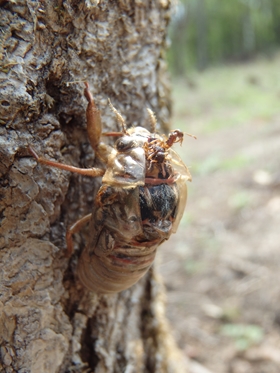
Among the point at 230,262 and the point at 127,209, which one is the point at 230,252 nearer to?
the point at 230,262

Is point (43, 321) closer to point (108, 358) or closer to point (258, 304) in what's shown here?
point (108, 358)

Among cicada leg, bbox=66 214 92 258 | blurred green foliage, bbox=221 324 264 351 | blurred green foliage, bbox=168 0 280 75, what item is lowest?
cicada leg, bbox=66 214 92 258

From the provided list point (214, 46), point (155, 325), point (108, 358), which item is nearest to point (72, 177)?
point (108, 358)

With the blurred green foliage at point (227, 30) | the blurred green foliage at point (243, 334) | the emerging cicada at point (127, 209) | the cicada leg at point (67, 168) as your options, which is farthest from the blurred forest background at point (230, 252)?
the blurred green foliage at point (227, 30)

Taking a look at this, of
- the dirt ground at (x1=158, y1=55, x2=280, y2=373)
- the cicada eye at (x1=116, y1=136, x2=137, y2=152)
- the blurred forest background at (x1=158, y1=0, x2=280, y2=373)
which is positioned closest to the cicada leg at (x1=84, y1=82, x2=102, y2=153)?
the cicada eye at (x1=116, y1=136, x2=137, y2=152)

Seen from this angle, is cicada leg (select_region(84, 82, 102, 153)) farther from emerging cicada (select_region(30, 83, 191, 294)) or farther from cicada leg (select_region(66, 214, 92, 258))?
cicada leg (select_region(66, 214, 92, 258))

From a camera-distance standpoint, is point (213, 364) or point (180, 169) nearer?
point (180, 169)
